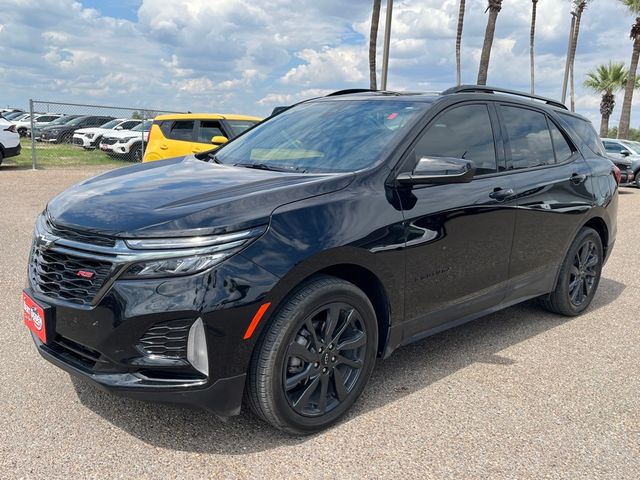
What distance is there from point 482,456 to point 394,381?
0.90 m

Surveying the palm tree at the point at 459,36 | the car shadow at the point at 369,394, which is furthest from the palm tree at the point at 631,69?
the car shadow at the point at 369,394

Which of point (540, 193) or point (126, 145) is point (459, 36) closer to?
point (126, 145)

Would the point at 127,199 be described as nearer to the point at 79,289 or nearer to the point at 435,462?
the point at 79,289

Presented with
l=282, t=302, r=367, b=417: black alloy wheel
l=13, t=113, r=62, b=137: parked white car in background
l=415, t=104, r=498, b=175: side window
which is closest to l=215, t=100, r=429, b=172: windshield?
l=415, t=104, r=498, b=175: side window

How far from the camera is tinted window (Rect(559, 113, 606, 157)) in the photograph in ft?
16.5

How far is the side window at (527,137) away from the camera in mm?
4203

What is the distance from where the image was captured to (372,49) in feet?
72.2

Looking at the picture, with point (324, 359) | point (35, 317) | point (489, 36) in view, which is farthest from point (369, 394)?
point (489, 36)

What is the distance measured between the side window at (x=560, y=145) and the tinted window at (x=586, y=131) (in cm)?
24

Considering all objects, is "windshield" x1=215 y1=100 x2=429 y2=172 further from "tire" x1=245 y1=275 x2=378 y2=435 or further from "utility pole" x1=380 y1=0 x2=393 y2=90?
"utility pole" x1=380 y1=0 x2=393 y2=90

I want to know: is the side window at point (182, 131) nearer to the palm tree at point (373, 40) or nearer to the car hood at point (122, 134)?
the car hood at point (122, 134)

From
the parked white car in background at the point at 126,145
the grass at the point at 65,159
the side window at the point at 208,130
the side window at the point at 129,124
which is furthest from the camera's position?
the side window at the point at 129,124

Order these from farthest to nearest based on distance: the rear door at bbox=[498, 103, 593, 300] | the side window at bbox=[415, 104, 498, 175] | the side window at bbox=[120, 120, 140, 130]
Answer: the side window at bbox=[120, 120, 140, 130], the rear door at bbox=[498, 103, 593, 300], the side window at bbox=[415, 104, 498, 175]

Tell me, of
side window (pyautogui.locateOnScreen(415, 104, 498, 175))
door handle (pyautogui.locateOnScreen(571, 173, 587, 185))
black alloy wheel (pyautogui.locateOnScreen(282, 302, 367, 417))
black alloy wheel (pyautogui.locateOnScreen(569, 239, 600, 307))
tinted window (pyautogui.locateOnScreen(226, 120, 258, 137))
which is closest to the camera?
black alloy wheel (pyautogui.locateOnScreen(282, 302, 367, 417))
